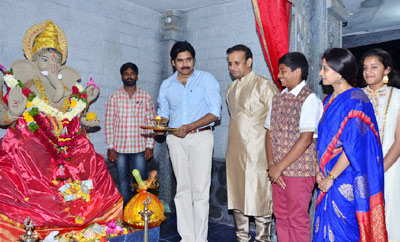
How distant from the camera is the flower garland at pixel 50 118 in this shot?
3.26m

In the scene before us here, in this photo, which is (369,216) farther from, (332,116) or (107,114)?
(107,114)

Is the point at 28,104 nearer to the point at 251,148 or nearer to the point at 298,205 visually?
the point at 251,148

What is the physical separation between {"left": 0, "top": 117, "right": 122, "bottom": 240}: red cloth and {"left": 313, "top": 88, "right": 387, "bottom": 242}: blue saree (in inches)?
81.4

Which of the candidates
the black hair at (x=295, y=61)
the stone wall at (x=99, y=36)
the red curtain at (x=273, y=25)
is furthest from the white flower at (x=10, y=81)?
the black hair at (x=295, y=61)

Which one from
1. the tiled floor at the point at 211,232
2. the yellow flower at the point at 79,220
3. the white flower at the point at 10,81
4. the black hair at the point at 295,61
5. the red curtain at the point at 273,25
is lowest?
the tiled floor at the point at 211,232

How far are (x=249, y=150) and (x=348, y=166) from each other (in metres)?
1.03

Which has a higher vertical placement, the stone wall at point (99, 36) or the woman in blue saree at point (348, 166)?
the stone wall at point (99, 36)

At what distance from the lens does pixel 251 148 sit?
3.19 metres

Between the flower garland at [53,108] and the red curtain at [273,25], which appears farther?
the flower garland at [53,108]

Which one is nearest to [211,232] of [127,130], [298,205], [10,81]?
[127,130]

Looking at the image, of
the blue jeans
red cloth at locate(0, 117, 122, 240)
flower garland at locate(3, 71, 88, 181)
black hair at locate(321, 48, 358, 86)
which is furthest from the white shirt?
the blue jeans

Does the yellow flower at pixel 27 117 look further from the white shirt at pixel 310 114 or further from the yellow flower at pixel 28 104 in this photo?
the white shirt at pixel 310 114

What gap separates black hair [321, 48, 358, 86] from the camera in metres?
2.38

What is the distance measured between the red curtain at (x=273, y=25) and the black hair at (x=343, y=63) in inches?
30.5
